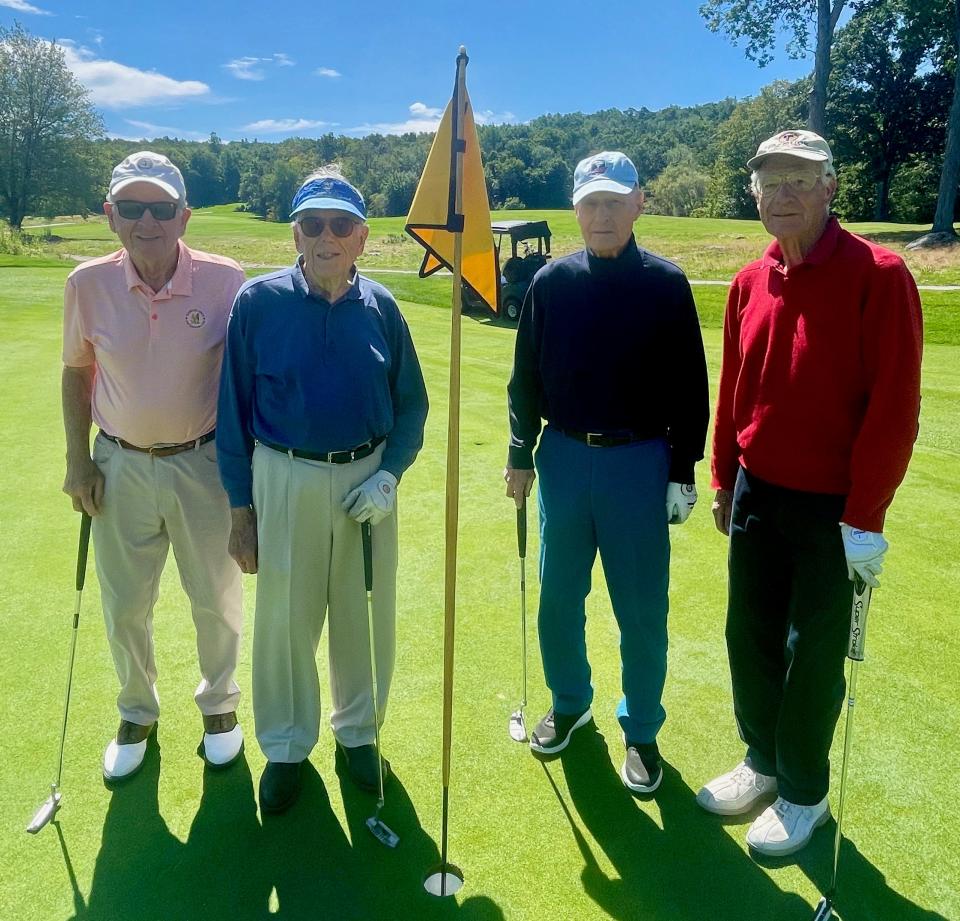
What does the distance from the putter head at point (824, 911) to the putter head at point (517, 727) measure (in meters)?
1.03

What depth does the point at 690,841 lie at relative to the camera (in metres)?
2.39

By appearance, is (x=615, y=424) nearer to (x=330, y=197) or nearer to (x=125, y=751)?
(x=330, y=197)

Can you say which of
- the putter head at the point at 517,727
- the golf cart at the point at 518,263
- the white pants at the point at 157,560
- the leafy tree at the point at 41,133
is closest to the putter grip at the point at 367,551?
the white pants at the point at 157,560

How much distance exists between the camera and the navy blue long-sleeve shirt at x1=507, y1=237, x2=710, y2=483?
8.20ft

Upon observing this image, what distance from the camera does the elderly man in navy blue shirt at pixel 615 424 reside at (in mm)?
2502

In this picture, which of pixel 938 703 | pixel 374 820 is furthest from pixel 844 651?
pixel 374 820

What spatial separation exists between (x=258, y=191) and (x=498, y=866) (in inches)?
2619

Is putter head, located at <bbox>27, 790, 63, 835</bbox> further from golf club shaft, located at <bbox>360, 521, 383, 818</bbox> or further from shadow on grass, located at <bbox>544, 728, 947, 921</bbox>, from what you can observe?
shadow on grass, located at <bbox>544, 728, 947, 921</bbox>

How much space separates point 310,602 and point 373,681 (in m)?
0.34

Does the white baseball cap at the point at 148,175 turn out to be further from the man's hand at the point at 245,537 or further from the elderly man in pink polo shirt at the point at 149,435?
the man's hand at the point at 245,537

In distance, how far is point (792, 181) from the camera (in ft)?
7.11

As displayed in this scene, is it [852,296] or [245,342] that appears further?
[245,342]

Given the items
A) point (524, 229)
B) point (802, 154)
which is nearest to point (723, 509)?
point (802, 154)

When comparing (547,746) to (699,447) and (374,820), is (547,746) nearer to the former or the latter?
(374,820)
